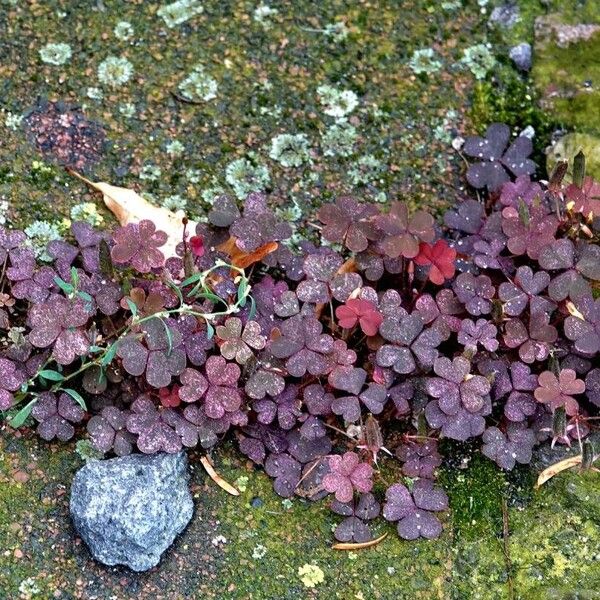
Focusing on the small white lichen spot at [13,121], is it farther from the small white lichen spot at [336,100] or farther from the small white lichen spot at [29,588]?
the small white lichen spot at [29,588]

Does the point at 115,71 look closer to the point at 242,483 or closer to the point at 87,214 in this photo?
the point at 87,214

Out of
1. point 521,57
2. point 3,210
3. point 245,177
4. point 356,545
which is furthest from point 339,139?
point 356,545

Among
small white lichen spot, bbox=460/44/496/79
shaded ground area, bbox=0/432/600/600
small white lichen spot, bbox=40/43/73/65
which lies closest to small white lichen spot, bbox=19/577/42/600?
shaded ground area, bbox=0/432/600/600

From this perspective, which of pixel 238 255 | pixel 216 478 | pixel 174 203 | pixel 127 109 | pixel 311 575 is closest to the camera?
pixel 311 575

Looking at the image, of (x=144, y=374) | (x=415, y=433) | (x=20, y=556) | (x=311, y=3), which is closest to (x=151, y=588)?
(x=20, y=556)

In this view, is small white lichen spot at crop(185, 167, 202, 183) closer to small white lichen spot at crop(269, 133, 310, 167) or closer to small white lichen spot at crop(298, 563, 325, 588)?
small white lichen spot at crop(269, 133, 310, 167)

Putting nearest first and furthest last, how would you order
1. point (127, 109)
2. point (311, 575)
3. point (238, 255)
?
point (311, 575) → point (238, 255) → point (127, 109)
